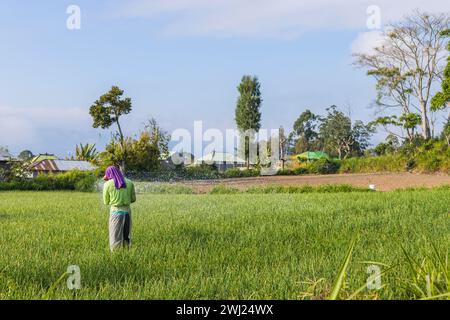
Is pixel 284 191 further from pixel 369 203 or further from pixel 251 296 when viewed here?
pixel 251 296

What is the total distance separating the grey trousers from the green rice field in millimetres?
230


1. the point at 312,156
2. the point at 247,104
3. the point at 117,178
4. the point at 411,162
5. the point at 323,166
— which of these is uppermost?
the point at 247,104

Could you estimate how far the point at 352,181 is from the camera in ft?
65.4

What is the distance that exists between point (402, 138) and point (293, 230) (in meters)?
21.5

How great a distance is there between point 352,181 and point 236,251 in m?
14.6

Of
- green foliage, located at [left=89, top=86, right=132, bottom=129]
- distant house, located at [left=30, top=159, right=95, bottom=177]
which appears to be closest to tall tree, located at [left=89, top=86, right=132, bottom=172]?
green foliage, located at [left=89, top=86, right=132, bottom=129]

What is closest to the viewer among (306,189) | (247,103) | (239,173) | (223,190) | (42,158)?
(247,103)

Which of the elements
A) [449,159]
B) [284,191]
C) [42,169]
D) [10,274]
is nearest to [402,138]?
[449,159]

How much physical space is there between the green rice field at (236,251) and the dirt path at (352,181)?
7.09 meters

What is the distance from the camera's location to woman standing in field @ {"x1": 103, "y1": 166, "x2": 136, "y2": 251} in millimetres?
5613

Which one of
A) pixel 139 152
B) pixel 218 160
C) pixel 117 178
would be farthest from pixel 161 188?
pixel 117 178

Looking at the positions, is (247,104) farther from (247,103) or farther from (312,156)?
(312,156)

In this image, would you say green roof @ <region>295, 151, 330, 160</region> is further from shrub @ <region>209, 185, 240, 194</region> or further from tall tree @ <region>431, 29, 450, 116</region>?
shrub @ <region>209, 185, 240, 194</region>
